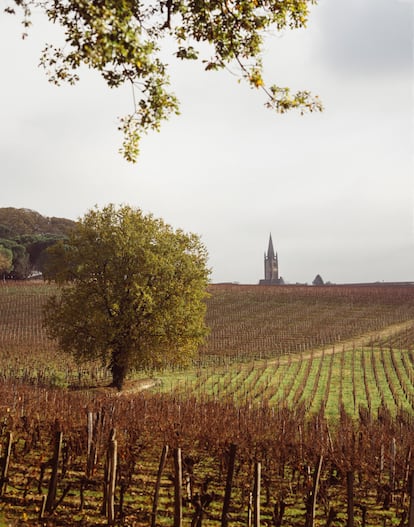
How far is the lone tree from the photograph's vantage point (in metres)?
29.8

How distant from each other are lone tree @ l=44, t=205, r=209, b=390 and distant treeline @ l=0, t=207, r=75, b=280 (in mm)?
36016

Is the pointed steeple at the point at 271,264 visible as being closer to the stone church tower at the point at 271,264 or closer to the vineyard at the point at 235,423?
the stone church tower at the point at 271,264

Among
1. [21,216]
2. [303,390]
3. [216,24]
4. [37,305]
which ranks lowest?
[303,390]

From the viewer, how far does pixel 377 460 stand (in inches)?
548

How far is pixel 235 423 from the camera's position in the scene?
57.0 feet

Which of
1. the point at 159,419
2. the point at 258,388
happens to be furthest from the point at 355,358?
the point at 159,419

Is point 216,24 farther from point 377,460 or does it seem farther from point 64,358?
point 64,358

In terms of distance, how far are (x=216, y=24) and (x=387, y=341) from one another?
4177 cm

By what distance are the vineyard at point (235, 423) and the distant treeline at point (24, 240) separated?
14101mm

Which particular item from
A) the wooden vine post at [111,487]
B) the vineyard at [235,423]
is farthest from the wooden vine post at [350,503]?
the wooden vine post at [111,487]

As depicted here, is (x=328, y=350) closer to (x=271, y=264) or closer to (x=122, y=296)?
(x=122, y=296)

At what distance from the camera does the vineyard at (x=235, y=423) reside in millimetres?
10977

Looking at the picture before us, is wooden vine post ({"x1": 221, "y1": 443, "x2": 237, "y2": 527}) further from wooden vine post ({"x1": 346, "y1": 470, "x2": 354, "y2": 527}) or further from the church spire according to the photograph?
the church spire

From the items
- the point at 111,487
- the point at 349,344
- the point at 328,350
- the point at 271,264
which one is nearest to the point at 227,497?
the point at 111,487
